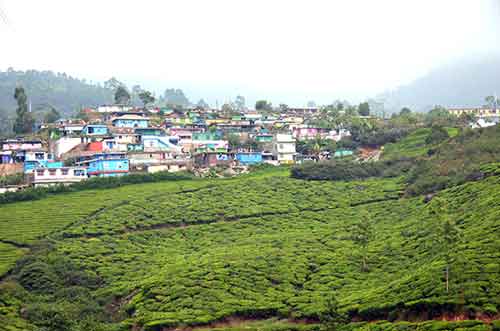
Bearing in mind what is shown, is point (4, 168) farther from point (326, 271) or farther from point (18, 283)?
point (326, 271)

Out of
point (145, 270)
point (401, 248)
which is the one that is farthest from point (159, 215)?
point (401, 248)

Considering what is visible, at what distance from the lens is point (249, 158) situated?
82.6 m

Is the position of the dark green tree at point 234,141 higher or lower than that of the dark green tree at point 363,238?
higher

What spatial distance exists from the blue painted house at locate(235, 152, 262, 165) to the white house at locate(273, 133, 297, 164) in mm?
2916

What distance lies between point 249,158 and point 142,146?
40.3ft

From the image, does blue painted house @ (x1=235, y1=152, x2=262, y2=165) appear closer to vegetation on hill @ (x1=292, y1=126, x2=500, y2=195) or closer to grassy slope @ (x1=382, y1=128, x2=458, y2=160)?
vegetation on hill @ (x1=292, y1=126, x2=500, y2=195)

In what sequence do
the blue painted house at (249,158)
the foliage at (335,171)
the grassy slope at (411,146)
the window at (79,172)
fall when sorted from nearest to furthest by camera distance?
1. the window at (79,172)
2. the foliage at (335,171)
3. the grassy slope at (411,146)
4. the blue painted house at (249,158)

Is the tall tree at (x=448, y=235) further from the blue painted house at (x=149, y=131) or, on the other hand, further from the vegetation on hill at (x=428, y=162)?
the blue painted house at (x=149, y=131)

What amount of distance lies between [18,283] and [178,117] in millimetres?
60033

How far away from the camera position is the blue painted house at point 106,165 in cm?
7369

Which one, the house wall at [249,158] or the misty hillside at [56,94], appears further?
the misty hillside at [56,94]

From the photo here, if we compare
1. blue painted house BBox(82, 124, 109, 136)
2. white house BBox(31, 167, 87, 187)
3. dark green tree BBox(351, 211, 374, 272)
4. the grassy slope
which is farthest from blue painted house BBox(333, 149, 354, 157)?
dark green tree BBox(351, 211, 374, 272)

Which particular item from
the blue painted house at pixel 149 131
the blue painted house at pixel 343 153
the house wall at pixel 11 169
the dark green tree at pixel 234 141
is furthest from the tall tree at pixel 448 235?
the blue painted house at pixel 149 131

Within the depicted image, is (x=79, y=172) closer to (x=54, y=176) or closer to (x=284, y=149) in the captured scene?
(x=54, y=176)
